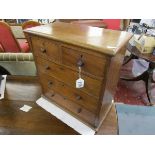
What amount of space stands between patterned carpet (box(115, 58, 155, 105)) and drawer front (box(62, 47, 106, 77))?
1.39 meters

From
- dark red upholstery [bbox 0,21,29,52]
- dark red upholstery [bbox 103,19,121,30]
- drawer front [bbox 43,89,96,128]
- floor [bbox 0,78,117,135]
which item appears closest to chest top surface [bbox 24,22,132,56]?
drawer front [bbox 43,89,96,128]

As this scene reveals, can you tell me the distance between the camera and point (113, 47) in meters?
0.69

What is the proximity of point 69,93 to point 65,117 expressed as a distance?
0.18 m

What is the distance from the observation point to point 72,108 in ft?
3.54

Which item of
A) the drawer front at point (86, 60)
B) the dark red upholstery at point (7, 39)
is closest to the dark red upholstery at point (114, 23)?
the dark red upholstery at point (7, 39)

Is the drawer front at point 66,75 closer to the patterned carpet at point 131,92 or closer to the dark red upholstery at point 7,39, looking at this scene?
the dark red upholstery at point 7,39

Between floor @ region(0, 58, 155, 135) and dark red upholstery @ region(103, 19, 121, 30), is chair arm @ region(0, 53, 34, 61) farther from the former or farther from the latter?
dark red upholstery @ region(103, 19, 121, 30)

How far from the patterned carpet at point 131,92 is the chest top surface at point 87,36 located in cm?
136

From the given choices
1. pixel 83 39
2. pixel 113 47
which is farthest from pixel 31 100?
pixel 113 47

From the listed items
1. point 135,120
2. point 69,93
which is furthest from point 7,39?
point 135,120

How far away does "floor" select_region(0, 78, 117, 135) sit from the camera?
1000 mm

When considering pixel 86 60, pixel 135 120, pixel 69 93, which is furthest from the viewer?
pixel 135 120

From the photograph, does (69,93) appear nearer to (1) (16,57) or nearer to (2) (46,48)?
(2) (46,48)
